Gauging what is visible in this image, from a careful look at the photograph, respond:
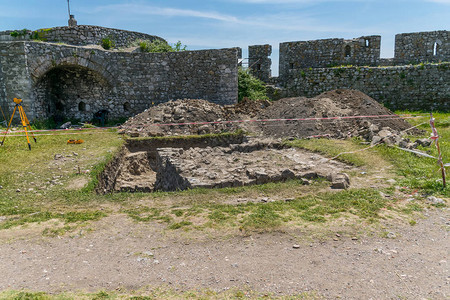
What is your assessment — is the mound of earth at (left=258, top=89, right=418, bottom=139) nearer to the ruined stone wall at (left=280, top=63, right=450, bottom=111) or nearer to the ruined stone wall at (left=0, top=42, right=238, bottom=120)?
the ruined stone wall at (left=280, top=63, right=450, bottom=111)

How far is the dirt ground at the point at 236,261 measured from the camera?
3.48 m

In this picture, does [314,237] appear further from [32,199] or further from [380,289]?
[32,199]

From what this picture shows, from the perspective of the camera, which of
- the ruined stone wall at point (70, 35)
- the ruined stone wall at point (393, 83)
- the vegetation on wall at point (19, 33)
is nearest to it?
the vegetation on wall at point (19, 33)

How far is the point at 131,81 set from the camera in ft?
52.1

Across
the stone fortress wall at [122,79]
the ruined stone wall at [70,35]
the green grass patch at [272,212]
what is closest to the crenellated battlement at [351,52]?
the stone fortress wall at [122,79]

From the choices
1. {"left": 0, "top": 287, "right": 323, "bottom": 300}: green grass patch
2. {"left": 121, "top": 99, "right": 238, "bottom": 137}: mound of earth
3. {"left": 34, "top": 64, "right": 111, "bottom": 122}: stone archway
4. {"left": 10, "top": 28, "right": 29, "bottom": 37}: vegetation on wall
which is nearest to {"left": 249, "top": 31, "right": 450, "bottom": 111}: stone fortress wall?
{"left": 121, "top": 99, "right": 238, "bottom": 137}: mound of earth

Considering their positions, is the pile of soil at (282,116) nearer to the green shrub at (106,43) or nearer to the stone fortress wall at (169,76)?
the stone fortress wall at (169,76)

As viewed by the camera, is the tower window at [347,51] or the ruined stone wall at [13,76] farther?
the tower window at [347,51]

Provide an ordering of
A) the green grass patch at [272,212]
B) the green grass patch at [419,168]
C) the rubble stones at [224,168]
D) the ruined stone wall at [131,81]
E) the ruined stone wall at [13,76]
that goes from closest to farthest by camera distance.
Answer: the green grass patch at [272,212] → the green grass patch at [419,168] → the rubble stones at [224,168] → the ruined stone wall at [13,76] → the ruined stone wall at [131,81]

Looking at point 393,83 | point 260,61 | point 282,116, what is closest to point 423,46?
point 393,83

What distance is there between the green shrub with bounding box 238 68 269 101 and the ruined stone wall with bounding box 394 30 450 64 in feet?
22.7

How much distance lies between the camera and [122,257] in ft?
13.5

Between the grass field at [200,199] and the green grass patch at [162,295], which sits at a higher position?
the grass field at [200,199]

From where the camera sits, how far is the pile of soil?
11367 millimetres
